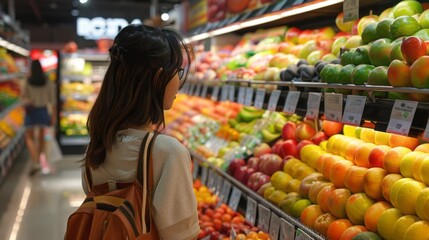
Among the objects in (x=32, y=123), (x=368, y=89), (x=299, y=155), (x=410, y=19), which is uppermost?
(x=410, y=19)

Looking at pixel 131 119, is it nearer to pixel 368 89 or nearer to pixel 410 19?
pixel 368 89

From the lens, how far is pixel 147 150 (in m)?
1.77

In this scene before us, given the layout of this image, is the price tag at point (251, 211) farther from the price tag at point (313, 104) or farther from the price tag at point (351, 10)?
the price tag at point (351, 10)

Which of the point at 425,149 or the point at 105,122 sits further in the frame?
the point at 425,149

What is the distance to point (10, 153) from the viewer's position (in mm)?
8672

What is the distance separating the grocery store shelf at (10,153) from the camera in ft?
24.9

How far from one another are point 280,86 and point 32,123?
7020 mm

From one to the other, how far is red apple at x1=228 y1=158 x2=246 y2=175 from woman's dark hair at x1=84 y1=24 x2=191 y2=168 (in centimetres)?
180

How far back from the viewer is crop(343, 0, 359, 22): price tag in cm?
251

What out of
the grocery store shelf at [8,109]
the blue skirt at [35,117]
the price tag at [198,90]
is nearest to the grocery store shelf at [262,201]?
the price tag at [198,90]

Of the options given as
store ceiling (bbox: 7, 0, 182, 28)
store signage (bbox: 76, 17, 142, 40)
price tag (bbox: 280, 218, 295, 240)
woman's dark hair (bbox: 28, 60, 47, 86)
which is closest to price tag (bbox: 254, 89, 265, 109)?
price tag (bbox: 280, 218, 295, 240)

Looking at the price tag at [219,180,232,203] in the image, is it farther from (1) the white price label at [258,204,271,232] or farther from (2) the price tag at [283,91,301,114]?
(2) the price tag at [283,91,301,114]

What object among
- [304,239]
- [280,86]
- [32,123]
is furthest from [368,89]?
[32,123]

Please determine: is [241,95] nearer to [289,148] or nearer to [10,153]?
[289,148]
